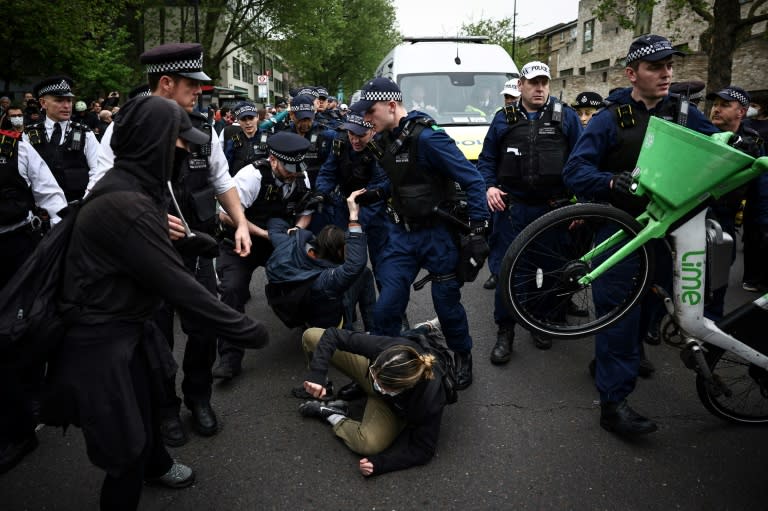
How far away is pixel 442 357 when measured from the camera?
10.0 ft

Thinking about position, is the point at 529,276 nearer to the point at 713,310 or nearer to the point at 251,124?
the point at 713,310

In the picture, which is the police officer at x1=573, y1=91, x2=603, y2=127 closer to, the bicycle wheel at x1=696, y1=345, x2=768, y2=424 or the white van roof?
the white van roof

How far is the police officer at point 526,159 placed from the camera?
4.14 meters

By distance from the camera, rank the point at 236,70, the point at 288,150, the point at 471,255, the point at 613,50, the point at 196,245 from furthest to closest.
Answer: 1. the point at 236,70
2. the point at 613,50
3. the point at 288,150
4. the point at 471,255
5. the point at 196,245

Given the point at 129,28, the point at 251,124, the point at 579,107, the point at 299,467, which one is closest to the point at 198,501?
the point at 299,467

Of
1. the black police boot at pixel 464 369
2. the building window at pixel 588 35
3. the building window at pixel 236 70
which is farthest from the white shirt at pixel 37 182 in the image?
the building window at pixel 236 70

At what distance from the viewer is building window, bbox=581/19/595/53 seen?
1545 inches

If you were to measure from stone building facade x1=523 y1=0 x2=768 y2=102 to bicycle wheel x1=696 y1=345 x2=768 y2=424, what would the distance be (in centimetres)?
402

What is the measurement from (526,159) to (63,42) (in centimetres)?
1720

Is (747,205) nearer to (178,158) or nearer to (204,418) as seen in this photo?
(178,158)

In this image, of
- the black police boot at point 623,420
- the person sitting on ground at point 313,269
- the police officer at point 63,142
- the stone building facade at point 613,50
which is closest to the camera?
the black police boot at point 623,420

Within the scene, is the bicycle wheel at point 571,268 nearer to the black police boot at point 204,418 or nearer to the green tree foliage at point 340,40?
the black police boot at point 204,418

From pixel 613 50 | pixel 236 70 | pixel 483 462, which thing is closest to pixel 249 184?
pixel 483 462

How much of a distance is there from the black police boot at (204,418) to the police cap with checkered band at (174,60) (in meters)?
1.82
